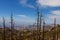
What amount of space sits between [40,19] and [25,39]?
32550 millimetres

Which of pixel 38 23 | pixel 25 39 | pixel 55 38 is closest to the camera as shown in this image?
pixel 38 23

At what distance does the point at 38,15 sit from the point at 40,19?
2.37 meters

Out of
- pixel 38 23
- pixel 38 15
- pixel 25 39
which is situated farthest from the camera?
pixel 25 39

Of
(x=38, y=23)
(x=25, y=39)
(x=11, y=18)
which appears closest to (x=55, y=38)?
(x=25, y=39)

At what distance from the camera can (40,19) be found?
53094 millimetres

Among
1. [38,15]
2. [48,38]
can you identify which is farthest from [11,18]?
[48,38]

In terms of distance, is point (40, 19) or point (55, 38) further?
point (55, 38)

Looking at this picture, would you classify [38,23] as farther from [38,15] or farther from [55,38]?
[55,38]

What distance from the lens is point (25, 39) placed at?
83.6m

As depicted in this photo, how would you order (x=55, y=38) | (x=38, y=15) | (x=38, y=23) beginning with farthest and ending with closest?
(x=55, y=38), (x=38, y=23), (x=38, y=15)

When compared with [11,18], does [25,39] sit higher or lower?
lower

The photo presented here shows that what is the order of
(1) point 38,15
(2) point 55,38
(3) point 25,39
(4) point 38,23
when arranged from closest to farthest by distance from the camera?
1. (1) point 38,15
2. (4) point 38,23
3. (2) point 55,38
4. (3) point 25,39

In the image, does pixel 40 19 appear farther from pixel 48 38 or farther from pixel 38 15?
pixel 48 38

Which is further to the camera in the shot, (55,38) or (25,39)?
(25,39)
